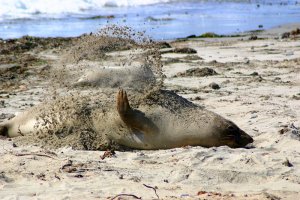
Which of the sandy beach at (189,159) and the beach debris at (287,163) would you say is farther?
the beach debris at (287,163)

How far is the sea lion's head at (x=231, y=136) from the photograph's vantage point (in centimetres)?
520

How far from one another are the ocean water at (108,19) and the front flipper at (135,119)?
11.4 meters

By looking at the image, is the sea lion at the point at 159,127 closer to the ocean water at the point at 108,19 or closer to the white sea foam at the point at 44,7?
the ocean water at the point at 108,19

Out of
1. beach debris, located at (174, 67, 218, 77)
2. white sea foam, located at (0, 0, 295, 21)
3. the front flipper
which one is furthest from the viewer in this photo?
white sea foam, located at (0, 0, 295, 21)

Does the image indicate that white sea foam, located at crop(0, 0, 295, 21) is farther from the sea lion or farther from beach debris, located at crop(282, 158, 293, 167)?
beach debris, located at crop(282, 158, 293, 167)

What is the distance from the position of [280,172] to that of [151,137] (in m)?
1.37

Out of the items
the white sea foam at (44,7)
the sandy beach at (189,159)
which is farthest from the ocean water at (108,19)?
the sandy beach at (189,159)

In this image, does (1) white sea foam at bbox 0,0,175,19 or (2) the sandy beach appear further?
(1) white sea foam at bbox 0,0,175,19

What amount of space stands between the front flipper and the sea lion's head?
580 mm

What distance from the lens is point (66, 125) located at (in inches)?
216

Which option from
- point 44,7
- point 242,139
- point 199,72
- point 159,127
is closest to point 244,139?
point 242,139

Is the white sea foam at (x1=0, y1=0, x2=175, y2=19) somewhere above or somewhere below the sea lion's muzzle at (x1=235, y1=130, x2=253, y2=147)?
above

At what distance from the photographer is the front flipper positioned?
201 inches

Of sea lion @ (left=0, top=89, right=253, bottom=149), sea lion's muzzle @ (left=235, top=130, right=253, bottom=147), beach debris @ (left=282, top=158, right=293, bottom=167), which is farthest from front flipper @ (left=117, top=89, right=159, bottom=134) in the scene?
beach debris @ (left=282, top=158, right=293, bottom=167)
